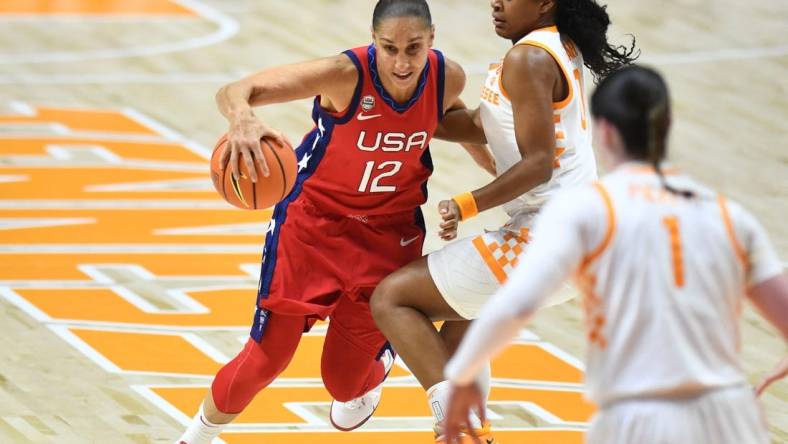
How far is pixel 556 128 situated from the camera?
14.5 feet

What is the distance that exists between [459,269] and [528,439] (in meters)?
1.19

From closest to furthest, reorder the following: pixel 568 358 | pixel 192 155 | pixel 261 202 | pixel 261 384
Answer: pixel 261 202 < pixel 261 384 < pixel 568 358 < pixel 192 155

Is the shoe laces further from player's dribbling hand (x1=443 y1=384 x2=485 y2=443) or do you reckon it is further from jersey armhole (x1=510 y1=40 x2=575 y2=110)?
player's dribbling hand (x1=443 y1=384 x2=485 y2=443)

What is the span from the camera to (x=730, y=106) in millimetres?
10242

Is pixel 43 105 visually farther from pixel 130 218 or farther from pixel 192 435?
pixel 192 435

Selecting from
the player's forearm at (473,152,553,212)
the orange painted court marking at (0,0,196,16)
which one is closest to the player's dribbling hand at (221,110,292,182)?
the player's forearm at (473,152,553,212)

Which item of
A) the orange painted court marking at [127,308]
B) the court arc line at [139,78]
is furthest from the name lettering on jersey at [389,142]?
the court arc line at [139,78]

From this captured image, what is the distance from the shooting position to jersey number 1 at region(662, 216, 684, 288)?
2.86 meters

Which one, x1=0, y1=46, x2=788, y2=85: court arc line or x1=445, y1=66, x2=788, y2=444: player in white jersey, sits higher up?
x1=445, y1=66, x2=788, y2=444: player in white jersey

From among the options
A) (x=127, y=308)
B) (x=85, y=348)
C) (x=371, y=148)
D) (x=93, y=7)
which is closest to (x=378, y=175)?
(x=371, y=148)

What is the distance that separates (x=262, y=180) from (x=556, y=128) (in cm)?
96

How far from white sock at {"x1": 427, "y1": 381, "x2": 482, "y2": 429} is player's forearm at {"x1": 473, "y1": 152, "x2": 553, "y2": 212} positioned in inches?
22.6

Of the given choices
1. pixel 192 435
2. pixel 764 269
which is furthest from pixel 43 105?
pixel 764 269

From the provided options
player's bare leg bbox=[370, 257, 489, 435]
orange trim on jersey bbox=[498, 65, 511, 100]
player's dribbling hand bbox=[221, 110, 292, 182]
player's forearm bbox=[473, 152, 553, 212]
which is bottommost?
player's bare leg bbox=[370, 257, 489, 435]
